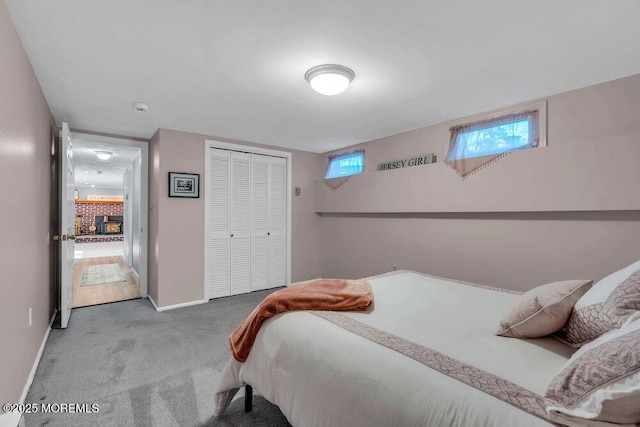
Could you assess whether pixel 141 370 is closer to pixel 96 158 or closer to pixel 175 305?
pixel 175 305

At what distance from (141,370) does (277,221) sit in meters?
2.93

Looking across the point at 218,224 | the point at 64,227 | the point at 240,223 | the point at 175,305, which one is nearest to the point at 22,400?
the point at 64,227

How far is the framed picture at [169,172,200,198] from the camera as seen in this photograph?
3.90 m

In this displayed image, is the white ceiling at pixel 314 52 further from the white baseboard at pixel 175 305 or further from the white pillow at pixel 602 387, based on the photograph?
the white baseboard at pixel 175 305

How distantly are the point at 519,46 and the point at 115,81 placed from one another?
3.06 metres

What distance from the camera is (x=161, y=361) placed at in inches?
99.3

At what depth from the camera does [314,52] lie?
209 cm

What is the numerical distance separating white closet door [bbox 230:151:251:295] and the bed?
9.10ft

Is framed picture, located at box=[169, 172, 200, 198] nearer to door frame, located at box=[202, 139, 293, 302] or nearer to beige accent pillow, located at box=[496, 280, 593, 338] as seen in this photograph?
door frame, located at box=[202, 139, 293, 302]

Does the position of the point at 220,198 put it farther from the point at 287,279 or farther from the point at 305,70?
the point at 305,70

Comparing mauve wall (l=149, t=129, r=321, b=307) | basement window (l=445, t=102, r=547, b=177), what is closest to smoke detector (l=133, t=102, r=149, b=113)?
mauve wall (l=149, t=129, r=321, b=307)

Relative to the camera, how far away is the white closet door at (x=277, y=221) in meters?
4.93

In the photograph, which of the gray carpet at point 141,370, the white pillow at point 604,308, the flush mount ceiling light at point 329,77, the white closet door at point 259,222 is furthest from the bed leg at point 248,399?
the white closet door at point 259,222

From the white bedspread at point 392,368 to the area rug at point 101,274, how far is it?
15.8ft
